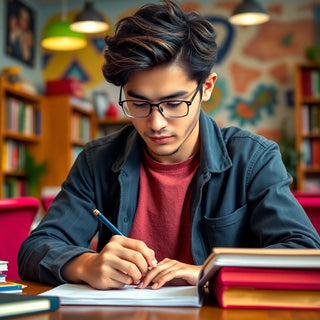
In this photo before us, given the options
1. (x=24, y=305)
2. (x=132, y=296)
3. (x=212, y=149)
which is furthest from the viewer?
(x=212, y=149)

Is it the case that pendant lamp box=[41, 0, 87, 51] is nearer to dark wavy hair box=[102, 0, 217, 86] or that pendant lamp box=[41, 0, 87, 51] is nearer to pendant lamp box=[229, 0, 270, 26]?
pendant lamp box=[229, 0, 270, 26]

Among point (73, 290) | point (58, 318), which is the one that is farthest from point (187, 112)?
point (58, 318)

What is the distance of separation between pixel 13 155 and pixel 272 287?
15.5 feet

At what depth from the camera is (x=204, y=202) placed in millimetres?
1503

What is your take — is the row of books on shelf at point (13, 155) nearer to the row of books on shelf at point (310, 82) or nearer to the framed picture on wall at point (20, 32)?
the framed picture on wall at point (20, 32)

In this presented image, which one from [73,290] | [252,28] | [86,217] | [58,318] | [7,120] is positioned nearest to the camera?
[58,318]

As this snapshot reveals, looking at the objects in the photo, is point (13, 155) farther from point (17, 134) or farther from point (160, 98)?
point (160, 98)

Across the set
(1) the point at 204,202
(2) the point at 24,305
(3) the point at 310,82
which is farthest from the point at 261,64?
(2) the point at 24,305

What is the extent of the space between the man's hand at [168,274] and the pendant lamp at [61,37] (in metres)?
3.91

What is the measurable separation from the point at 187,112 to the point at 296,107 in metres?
4.29

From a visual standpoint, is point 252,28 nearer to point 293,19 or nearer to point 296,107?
point 293,19

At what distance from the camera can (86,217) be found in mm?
1570

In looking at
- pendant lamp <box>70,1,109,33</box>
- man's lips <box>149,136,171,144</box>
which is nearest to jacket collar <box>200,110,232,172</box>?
man's lips <box>149,136,171,144</box>

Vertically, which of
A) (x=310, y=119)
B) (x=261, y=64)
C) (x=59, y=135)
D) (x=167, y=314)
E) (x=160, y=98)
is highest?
(x=261, y=64)
